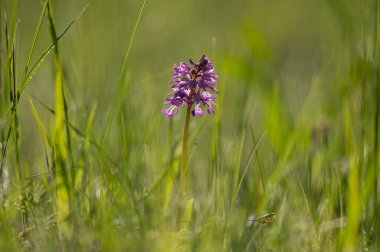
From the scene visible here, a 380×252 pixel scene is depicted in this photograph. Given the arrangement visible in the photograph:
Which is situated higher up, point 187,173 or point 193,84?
point 193,84

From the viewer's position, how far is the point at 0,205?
1.88 meters

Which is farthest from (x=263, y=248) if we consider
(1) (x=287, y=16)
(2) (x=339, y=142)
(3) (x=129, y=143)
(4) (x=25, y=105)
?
(1) (x=287, y=16)

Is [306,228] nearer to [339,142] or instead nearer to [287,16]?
[339,142]

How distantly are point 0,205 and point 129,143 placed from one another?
0.63 m

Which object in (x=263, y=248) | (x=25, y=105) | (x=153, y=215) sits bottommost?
(x=263, y=248)

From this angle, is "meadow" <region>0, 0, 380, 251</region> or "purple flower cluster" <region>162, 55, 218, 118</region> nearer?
"meadow" <region>0, 0, 380, 251</region>

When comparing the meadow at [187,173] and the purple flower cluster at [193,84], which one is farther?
the purple flower cluster at [193,84]

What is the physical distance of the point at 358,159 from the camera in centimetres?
231

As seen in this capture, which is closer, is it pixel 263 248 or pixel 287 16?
pixel 263 248

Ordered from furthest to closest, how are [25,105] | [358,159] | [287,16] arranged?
[287,16] < [25,105] < [358,159]

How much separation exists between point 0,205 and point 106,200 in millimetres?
318

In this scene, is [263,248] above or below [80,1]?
below

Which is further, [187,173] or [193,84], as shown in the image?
[187,173]

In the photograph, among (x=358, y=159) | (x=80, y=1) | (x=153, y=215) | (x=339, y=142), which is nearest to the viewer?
(x=153, y=215)
